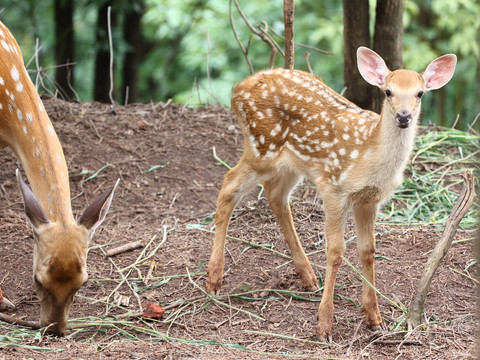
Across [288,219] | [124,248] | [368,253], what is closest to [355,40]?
[288,219]

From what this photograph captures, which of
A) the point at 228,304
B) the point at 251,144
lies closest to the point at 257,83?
the point at 251,144

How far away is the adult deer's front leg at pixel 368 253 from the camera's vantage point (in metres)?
4.37

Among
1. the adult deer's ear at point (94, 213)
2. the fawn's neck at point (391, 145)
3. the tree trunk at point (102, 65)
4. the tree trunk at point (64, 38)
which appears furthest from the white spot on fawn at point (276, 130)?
the tree trunk at point (64, 38)

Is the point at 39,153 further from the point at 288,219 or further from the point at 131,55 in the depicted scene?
the point at 131,55

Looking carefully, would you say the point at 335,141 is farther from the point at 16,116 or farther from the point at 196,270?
the point at 16,116

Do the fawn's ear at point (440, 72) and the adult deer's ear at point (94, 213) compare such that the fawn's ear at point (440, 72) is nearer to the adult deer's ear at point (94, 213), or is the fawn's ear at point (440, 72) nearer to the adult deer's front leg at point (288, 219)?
the adult deer's front leg at point (288, 219)

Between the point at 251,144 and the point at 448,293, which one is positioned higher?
the point at 251,144

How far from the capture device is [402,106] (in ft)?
13.1

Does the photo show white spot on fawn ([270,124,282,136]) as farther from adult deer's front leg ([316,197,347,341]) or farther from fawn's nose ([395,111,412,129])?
fawn's nose ([395,111,412,129])

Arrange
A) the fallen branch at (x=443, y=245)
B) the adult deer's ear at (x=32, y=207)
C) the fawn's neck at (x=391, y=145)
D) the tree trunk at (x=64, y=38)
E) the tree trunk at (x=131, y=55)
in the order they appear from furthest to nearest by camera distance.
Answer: the tree trunk at (x=131, y=55)
the tree trunk at (x=64, y=38)
the fawn's neck at (x=391, y=145)
the fallen branch at (x=443, y=245)
the adult deer's ear at (x=32, y=207)

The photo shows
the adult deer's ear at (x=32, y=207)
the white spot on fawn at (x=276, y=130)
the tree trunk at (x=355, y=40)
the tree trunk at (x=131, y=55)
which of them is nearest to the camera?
the adult deer's ear at (x=32, y=207)

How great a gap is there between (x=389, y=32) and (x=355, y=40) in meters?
0.35

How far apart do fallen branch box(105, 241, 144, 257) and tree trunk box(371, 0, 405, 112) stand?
2974 mm

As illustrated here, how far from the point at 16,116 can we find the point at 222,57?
25.3 feet
